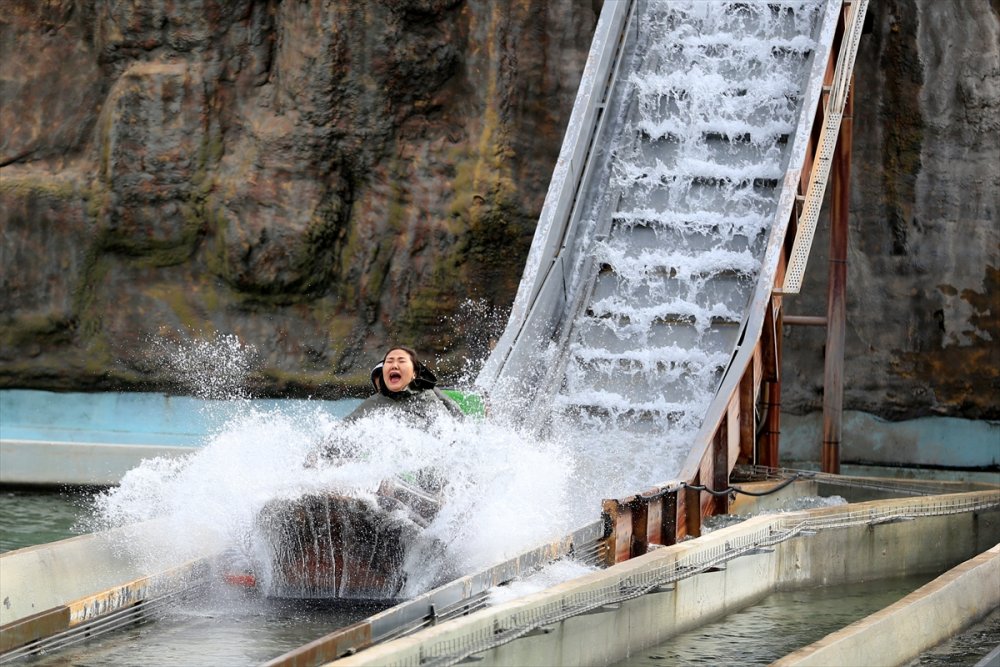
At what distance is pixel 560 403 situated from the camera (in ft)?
26.9

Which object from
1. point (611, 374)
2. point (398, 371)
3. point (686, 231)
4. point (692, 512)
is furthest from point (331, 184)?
point (398, 371)

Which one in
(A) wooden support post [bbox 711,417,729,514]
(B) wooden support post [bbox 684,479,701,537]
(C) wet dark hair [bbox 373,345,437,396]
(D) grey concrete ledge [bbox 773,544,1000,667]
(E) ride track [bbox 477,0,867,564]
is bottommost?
(D) grey concrete ledge [bbox 773,544,1000,667]

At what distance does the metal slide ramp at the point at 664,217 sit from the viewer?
821 centimetres

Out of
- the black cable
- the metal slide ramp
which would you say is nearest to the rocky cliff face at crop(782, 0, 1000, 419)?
the metal slide ramp

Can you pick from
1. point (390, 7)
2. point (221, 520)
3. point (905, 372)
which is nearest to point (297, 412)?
point (390, 7)

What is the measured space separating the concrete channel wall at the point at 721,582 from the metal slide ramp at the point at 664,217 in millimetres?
1129

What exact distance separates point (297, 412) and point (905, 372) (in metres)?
4.41

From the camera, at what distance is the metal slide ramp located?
821 centimetres

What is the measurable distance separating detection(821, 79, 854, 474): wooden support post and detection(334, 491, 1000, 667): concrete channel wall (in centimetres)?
171

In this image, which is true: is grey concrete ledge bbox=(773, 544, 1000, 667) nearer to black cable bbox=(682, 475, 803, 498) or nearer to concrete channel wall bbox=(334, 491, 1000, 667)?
concrete channel wall bbox=(334, 491, 1000, 667)

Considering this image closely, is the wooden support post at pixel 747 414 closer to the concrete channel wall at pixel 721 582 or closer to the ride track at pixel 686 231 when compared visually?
the ride track at pixel 686 231

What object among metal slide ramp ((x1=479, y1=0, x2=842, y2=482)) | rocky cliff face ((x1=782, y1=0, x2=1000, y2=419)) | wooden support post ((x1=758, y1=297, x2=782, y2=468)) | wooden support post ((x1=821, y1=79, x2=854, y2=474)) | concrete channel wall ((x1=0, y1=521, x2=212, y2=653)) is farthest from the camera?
rocky cliff face ((x1=782, y1=0, x2=1000, y2=419))

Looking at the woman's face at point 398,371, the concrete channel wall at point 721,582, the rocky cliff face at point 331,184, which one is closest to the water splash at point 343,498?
the woman's face at point 398,371

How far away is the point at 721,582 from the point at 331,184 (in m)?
6.08
